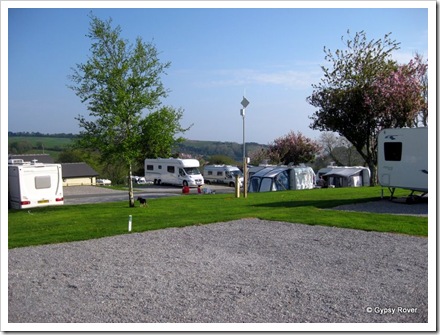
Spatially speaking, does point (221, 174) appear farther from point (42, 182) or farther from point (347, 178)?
point (42, 182)

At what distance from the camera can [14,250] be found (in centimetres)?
787

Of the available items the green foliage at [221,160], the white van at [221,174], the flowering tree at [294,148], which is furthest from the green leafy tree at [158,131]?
the green foliage at [221,160]

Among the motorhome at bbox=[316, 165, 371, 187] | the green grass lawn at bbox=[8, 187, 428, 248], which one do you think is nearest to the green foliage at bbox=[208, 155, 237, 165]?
the motorhome at bbox=[316, 165, 371, 187]

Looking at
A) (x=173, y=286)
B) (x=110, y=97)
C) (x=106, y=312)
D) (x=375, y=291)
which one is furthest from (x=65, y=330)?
(x=110, y=97)

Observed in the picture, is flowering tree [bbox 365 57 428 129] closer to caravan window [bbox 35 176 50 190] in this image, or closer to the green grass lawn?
the green grass lawn

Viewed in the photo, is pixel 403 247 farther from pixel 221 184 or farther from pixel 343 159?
pixel 343 159

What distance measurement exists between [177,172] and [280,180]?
1143 cm

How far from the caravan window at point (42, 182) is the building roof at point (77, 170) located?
2631 centimetres

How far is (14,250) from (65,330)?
3.95 metres

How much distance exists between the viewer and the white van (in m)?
38.4

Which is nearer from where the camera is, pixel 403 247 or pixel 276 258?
pixel 276 258

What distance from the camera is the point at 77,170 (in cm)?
4291

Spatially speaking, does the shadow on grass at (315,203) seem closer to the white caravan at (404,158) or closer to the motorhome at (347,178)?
the white caravan at (404,158)

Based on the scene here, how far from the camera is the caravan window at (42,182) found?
15.9m
